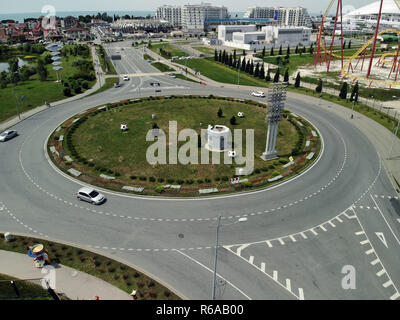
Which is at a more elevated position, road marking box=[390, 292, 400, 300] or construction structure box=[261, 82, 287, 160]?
construction structure box=[261, 82, 287, 160]

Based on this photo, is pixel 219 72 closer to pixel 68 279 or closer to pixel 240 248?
pixel 240 248

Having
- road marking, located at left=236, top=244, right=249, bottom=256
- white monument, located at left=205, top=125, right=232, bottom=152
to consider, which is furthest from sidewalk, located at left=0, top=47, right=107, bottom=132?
road marking, located at left=236, top=244, right=249, bottom=256

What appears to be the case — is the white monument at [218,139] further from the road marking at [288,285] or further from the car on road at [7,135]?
the car on road at [7,135]

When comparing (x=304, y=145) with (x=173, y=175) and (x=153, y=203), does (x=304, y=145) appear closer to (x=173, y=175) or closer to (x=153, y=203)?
(x=173, y=175)

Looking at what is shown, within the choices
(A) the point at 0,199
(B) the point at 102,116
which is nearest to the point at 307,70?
(B) the point at 102,116

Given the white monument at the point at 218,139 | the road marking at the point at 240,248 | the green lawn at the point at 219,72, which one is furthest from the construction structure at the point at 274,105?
the green lawn at the point at 219,72

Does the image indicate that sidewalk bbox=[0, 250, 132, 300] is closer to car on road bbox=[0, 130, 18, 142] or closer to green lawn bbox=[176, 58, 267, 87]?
car on road bbox=[0, 130, 18, 142]
